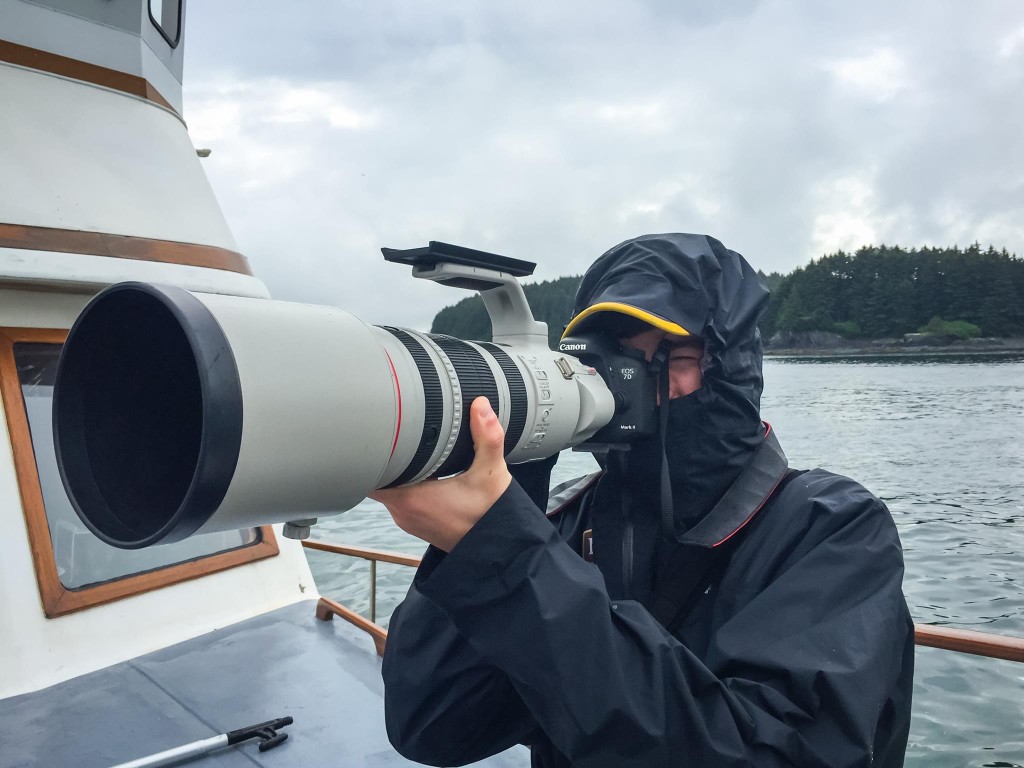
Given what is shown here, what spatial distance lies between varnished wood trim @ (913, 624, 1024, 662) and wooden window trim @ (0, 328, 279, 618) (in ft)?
8.31

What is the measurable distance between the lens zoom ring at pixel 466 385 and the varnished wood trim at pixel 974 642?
1309mm

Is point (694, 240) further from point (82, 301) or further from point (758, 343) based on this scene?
point (82, 301)

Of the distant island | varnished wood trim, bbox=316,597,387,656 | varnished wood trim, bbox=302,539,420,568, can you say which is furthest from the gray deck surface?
the distant island

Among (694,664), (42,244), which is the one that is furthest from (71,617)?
(694,664)

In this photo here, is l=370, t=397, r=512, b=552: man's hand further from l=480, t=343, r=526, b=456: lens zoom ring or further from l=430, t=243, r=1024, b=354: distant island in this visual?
l=430, t=243, r=1024, b=354: distant island

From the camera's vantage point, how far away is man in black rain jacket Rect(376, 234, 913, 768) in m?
0.97

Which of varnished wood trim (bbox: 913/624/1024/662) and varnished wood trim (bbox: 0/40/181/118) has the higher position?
varnished wood trim (bbox: 0/40/181/118)

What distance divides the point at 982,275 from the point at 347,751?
53575 millimetres

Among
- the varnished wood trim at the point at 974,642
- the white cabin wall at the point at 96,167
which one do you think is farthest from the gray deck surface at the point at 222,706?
the white cabin wall at the point at 96,167

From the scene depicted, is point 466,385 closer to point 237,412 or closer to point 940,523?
point 237,412

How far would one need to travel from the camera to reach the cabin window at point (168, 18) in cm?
356

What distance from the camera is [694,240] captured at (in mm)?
1513

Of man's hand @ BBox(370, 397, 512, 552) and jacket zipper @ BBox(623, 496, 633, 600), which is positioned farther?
jacket zipper @ BBox(623, 496, 633, 600)

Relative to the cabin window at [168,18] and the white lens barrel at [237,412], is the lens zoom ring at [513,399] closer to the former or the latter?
the white lens barrel at [237,412]
